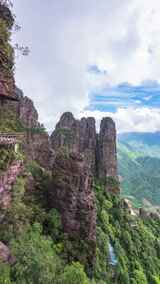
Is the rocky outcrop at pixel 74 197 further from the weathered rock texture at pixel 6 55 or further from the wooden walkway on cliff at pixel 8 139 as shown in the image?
the weathered rock texture at pixel 6 55

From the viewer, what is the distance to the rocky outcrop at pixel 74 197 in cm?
2756

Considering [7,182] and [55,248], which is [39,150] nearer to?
[55,248]

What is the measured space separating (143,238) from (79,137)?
3542 cm

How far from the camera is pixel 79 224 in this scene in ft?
90.3

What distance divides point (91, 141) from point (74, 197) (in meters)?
50.8

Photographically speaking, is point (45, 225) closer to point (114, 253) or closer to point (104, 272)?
point (104, 272)

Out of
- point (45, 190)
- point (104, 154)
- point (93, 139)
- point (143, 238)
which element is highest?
point (93, 139)

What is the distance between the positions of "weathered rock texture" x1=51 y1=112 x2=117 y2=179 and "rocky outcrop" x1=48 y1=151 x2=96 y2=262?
137 feet

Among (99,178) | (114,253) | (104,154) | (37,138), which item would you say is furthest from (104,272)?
(104,154)

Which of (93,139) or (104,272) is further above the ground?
(93,139)

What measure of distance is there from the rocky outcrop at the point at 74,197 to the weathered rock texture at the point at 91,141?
41.6 metres

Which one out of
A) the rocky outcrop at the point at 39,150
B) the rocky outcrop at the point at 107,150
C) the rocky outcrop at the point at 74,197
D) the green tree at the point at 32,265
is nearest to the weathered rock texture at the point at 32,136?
the rocky outcrop at the point at 39,150

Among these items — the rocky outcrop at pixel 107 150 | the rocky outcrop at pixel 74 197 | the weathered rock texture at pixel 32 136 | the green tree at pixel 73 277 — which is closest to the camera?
the green tree at pixel 73 277

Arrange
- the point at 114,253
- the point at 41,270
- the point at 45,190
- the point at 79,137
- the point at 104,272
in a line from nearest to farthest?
the point at 41,270 < the point at 45,190 < the point at 104,272 < the point at 114,253 < the point at 79,137
